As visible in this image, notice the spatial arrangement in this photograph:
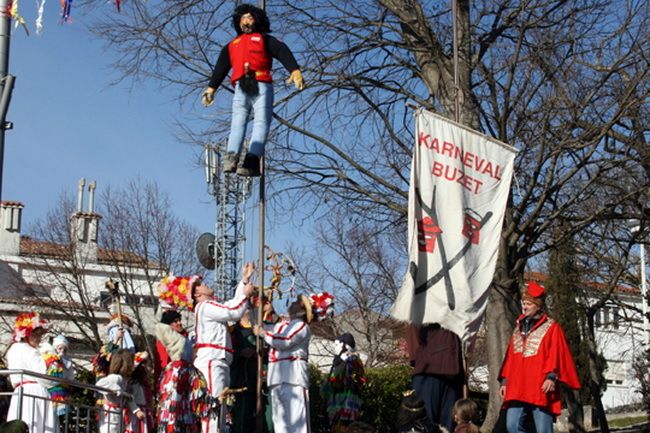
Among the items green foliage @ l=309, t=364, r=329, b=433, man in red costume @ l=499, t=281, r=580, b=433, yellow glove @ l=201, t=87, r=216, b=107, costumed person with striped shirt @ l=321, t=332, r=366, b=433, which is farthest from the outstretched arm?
green foliage @ l=309, t=364, r=329, b=433

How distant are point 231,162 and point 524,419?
383 cm

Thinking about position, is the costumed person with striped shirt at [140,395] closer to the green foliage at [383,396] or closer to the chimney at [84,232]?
the green foliage at [383,396]

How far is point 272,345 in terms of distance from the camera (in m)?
11.1

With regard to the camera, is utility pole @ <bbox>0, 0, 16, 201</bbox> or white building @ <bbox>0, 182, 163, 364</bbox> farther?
white building @ <bbox>0, 182, 163, 364</bbox>

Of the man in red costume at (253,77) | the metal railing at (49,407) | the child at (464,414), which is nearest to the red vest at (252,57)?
the man in red costume at (253,77)

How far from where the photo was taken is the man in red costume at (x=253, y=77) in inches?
429

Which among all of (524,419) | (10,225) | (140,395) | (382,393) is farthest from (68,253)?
(524,419)

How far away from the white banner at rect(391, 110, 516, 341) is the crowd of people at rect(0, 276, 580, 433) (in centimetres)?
35

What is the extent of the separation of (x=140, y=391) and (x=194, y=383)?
3.49 ft

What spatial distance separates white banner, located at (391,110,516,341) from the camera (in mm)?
10664

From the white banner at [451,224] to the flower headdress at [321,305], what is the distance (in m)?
1.23

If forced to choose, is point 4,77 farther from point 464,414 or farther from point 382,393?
point 382,393

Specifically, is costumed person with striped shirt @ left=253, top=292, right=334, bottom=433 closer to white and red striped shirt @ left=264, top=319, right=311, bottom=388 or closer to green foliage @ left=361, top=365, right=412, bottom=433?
Answer: white and red striped shirt @ left=264, top=319, right=311, bottom=388

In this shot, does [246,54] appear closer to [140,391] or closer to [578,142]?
[140,391]
